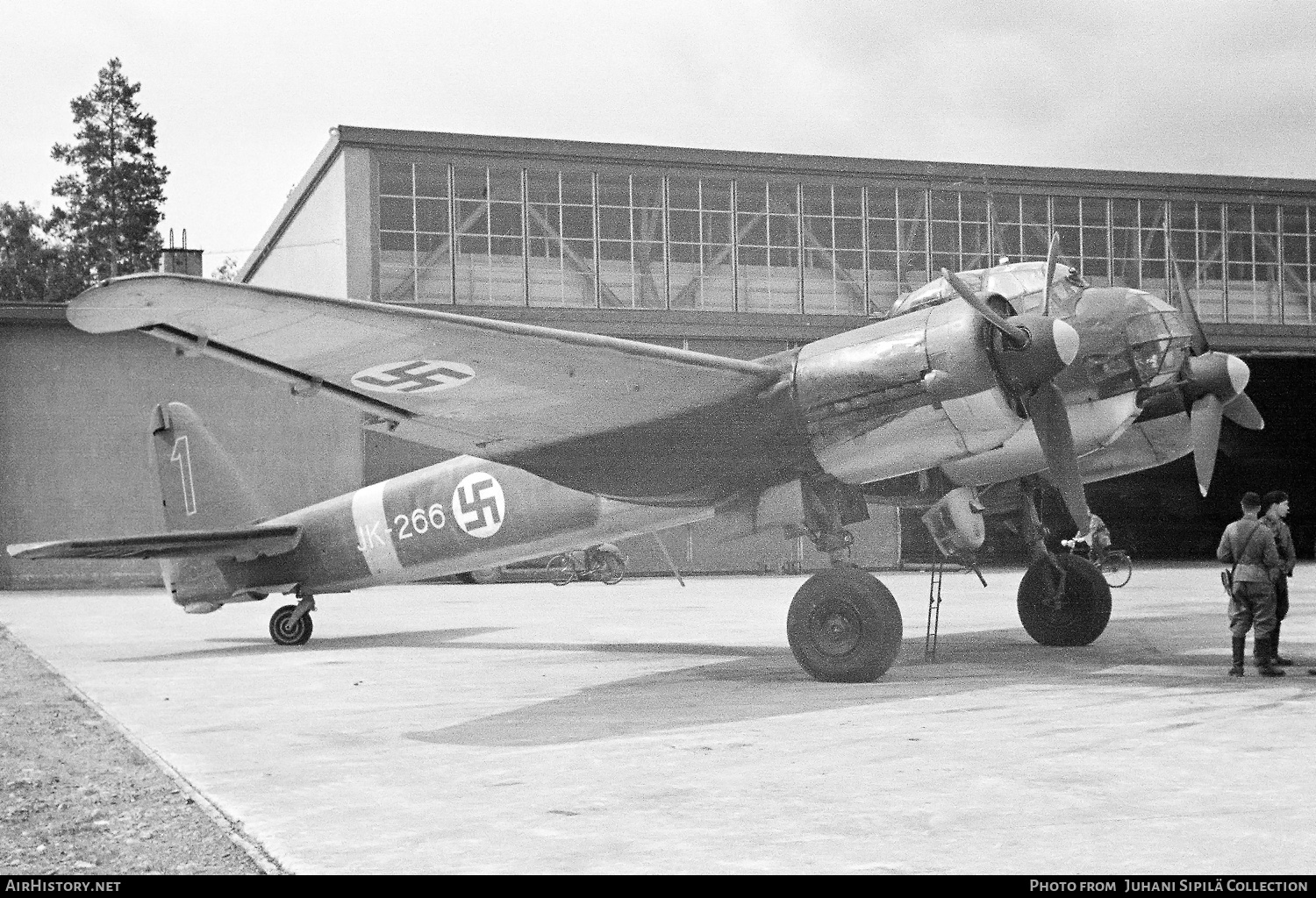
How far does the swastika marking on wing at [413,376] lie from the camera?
35.1 ft

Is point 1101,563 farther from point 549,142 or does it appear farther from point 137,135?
point 137,135

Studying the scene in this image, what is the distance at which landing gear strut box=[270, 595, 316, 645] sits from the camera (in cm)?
1700

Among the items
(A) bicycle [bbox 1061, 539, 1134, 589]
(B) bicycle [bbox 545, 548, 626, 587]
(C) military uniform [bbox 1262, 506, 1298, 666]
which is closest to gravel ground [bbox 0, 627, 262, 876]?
(C) military uniform [bbox 1262, 506, 1298, 666]

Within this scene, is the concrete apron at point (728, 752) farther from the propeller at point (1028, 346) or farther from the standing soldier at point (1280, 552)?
the propeller at point (1028, 346)

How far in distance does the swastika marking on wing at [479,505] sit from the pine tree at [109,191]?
A: 76.7 m

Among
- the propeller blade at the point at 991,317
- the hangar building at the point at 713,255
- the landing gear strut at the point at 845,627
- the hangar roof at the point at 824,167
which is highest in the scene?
the hangar roof at the point at 824,167

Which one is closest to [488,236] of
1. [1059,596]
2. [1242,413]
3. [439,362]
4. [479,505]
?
[479,505]

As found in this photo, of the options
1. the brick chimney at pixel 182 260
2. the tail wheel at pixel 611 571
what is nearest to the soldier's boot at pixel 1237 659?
the tail wheel at pixel 611 571

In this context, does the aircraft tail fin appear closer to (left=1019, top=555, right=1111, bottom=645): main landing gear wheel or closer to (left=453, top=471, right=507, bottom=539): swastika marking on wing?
(left=453, top=471, right=507, bottom=539): swastika marking on wing

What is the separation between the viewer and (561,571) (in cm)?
3447

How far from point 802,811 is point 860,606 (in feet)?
16.2

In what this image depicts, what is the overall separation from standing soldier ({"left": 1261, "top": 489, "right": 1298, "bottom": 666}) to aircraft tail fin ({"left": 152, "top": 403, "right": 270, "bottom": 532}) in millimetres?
12421

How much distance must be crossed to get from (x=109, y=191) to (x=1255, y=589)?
8661 cm

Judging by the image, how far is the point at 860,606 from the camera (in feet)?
37.3
